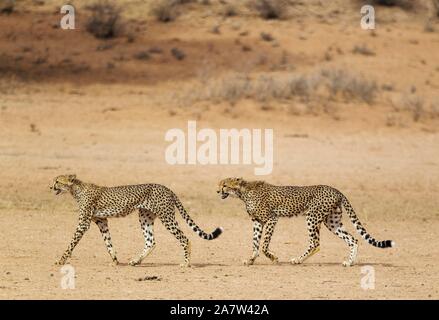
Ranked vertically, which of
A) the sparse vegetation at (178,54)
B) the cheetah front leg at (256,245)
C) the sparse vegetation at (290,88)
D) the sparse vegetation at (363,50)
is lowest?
the sparse vegetation at (178,54)

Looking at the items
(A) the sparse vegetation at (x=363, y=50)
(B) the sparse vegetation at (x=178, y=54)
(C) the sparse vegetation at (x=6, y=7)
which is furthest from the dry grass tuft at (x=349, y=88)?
(C) the sparse vegetation at (x=6, y=7)

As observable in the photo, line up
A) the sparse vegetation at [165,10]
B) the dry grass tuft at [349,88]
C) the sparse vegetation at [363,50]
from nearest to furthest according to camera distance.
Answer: the dry grass tuft at [349,88]
the sparse vegetation at [363,50]
the sparse vegetation at [165,10]

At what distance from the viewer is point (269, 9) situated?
36281mm

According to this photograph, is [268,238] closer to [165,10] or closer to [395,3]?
[165,10]

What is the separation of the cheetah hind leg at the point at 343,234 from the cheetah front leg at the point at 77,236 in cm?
286

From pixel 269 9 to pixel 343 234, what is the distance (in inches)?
863

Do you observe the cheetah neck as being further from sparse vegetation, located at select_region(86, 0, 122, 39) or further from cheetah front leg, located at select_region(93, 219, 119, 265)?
sparse vegetation, located at select_region(86, 0, 122, 39)

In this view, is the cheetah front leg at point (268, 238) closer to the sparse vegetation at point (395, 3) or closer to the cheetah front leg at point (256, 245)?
the cheetah front leg at point (256, 245)

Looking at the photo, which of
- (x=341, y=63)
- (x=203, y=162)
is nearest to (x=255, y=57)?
(x=341, y=63)

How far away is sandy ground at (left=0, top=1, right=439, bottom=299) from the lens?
13.8 m

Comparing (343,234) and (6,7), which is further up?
(343,234)

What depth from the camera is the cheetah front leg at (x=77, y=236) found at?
1443cm

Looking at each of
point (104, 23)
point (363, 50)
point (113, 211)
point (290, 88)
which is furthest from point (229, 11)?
point (113, 211)

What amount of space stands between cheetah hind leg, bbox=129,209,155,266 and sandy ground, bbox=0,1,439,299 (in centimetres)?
13
